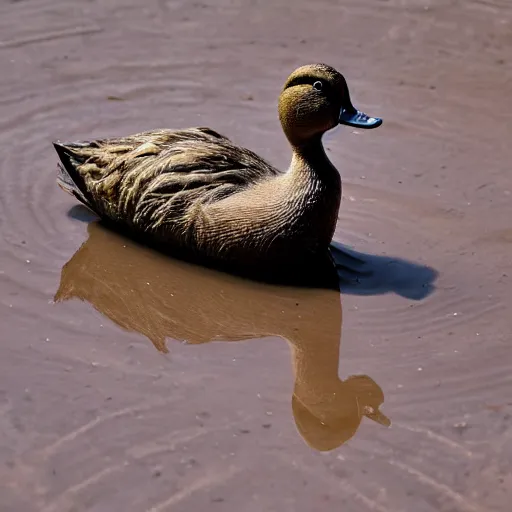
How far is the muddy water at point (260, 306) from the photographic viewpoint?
577cm

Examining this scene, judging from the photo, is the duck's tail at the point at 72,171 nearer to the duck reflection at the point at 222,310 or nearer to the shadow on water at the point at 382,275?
the duck reflection at the point at 222,310

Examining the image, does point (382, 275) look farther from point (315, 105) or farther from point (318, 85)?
point (318, 85)

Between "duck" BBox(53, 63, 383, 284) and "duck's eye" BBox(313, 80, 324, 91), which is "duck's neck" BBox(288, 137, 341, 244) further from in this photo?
"duck's eye" BBox(313, 80, 324, 91)

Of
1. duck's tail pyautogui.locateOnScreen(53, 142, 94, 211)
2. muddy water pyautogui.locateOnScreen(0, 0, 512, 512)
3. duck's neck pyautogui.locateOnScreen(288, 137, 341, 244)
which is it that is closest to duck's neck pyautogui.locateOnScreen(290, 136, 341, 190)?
duck's neck pyautogui.locateOnScreen(288, 137, 341, 244)

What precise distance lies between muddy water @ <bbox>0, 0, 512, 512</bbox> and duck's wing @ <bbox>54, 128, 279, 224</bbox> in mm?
314

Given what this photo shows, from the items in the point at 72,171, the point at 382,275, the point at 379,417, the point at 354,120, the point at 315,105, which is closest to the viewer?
the point at 379,417

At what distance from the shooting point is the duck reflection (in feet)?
21.1

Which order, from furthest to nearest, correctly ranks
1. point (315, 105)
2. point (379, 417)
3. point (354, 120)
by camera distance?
point (354, 120)
point (315, 105)
point (379, 417)

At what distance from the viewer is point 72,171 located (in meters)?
7.88

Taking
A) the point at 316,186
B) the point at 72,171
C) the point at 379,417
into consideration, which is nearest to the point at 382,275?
the point at 316,186

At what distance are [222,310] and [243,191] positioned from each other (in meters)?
0.76

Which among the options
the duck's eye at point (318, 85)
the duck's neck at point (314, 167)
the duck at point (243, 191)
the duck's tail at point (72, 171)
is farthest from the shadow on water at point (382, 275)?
the duck's tail at point (72, 171)

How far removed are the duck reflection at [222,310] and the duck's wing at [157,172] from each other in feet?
1.07

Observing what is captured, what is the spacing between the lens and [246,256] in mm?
7180
